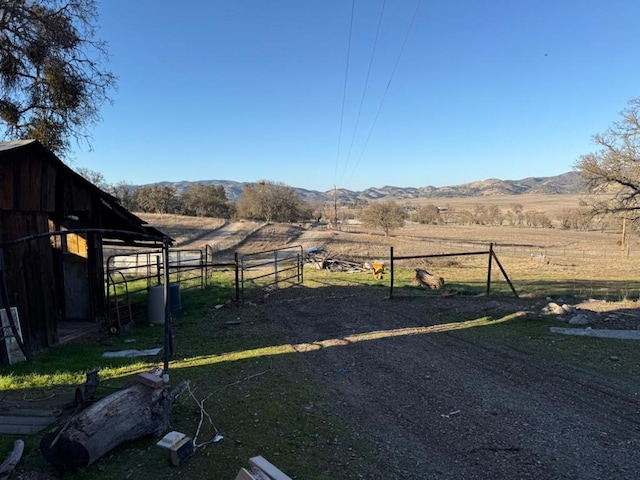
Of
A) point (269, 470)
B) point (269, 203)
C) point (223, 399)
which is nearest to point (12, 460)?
point (223, 399)

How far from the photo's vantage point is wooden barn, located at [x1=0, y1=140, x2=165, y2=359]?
782 centimetres

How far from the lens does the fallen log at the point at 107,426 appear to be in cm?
379

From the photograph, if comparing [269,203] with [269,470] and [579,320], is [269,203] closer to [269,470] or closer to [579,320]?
[579,320]

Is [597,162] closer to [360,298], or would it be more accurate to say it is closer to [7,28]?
[360,298]

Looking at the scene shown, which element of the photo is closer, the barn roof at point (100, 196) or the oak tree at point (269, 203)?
the barn roof at point (100, 196)

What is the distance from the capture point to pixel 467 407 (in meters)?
5.40

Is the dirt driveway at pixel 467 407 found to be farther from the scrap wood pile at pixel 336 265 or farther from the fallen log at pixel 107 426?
the scrap wood pile at pixel 336 265

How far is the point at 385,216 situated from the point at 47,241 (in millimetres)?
54328

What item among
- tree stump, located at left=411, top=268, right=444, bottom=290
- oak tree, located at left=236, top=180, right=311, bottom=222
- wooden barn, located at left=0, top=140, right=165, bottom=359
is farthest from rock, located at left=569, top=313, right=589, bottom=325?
oak tree, located at left=236, top=180, right=311, bottom=222

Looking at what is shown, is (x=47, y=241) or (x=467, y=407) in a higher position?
(x=47, y=241)

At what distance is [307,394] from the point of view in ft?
19.2

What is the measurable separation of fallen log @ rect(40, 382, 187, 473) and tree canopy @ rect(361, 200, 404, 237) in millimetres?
57197

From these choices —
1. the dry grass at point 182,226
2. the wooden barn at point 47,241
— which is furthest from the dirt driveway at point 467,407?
the dry grass at point 182,226

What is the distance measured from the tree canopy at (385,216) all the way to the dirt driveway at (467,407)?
5157 cm
